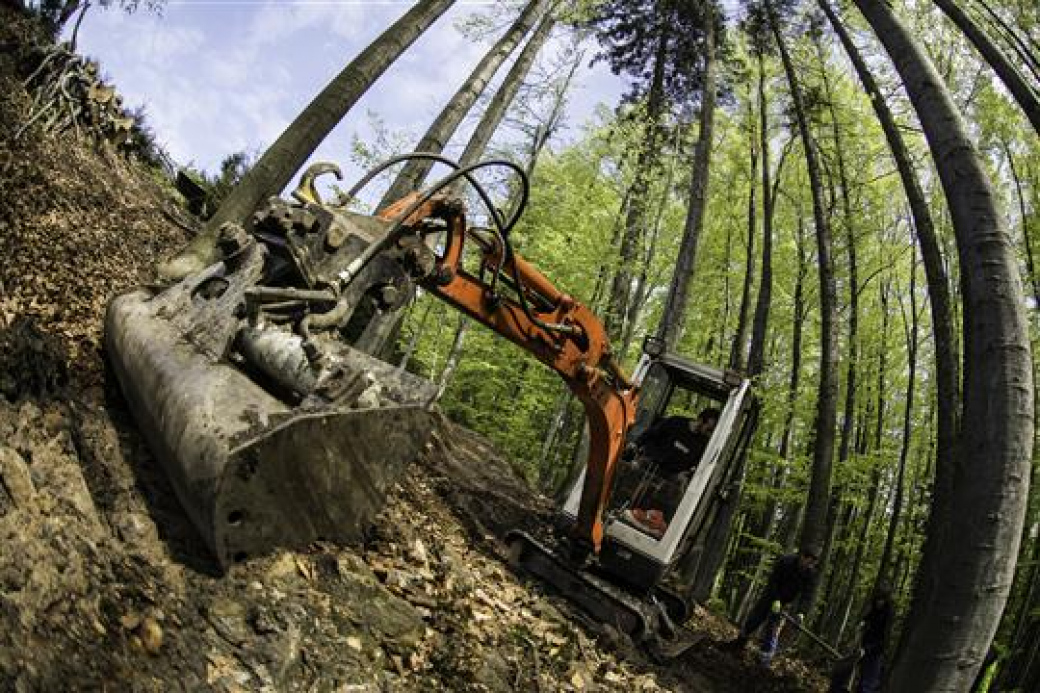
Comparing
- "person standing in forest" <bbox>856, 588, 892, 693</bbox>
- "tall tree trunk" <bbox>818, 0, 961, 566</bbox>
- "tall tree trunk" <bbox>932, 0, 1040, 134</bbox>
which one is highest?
"tall tree trunk" <bbox>932, 0, 1040, 134</bbox>

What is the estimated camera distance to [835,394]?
12.9m

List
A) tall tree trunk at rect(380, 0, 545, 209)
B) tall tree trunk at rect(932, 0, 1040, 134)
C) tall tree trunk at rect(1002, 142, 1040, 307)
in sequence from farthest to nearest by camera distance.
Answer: tall tree trunk at rect(1002, 142, 1040, 307), tall tree trunk at rect(380, 0, 545, 209), tall tree trunk at rect(932, 0, 1040, 134)

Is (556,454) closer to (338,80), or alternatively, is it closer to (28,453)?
(338,80)

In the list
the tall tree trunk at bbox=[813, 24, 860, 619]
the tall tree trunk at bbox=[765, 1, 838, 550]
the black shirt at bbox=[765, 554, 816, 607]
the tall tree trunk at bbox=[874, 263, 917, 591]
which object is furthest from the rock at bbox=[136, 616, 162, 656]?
the tall tree trunk at bbox=[874, 263, 917, 591]

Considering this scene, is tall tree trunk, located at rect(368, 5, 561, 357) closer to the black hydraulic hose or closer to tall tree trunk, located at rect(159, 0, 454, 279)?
tall tree trunk, located at rect(159, 0, 454, 279)

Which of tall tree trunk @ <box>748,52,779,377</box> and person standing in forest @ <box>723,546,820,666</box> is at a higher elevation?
tall tree trunk @ <box>748,52,779,377</box>

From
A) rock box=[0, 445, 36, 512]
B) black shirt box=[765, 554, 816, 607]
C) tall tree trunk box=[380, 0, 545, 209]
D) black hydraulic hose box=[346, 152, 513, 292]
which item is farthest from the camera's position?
tall tree trunk box=[380, 0, 545, 209]

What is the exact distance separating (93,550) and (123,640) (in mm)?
520

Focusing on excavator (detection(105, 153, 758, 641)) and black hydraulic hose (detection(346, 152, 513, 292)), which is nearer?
excavator (detection(105, 153, 758, 641))

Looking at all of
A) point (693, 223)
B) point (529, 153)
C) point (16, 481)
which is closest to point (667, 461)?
point (16, 481)

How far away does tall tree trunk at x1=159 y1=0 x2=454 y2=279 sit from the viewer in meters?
6.55

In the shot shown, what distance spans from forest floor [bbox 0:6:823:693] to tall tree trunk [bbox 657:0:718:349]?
552 centimetres

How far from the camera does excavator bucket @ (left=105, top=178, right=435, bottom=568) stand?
3373 mm

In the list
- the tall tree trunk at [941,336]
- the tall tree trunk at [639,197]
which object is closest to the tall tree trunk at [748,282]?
the tall tree trunk at [639,197]
